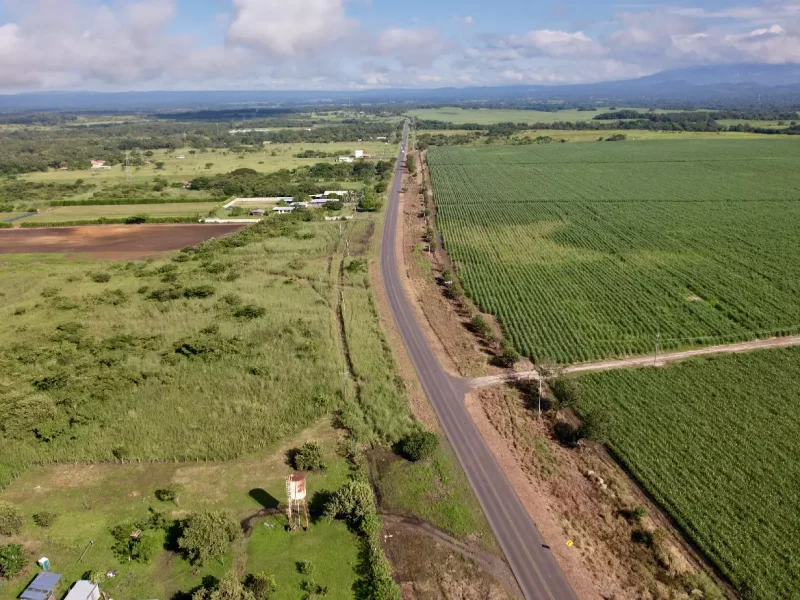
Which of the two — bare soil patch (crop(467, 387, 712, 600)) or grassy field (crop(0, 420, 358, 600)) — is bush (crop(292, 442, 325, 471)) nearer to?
grassy field (crop(0, 420, 358, 600))

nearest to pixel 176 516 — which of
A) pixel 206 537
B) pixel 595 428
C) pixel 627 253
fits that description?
pixel 206 537

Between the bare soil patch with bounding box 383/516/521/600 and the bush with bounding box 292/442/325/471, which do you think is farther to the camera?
the bush with bounding box 292/442/325/471

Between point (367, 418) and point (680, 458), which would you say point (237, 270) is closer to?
point (367, 418)

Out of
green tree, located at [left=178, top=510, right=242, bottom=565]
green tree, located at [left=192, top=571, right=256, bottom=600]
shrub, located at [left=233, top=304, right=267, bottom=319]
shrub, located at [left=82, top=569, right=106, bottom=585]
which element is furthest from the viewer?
shrub, located at [left=233, top=304, right=267, bottom=319]

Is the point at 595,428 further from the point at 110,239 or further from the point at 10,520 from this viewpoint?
the point at 110,239

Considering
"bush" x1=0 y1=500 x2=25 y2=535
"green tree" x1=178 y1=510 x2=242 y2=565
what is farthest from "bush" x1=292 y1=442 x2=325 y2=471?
"bush" x1=0 y1=500 x2=25 y2=535

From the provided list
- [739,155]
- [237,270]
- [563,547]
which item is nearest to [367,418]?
[563,547]
